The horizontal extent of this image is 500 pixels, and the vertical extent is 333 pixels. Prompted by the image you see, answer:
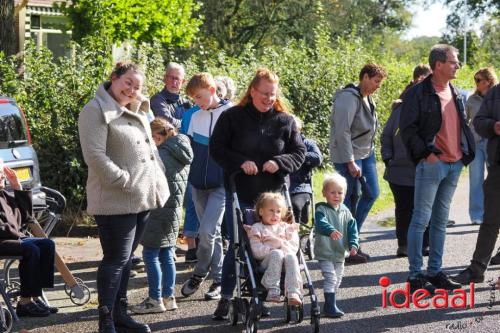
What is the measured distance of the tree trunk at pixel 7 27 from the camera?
571 inches

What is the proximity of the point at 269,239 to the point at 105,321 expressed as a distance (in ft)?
4.37

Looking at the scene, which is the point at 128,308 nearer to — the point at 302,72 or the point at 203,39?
the point at 302,72

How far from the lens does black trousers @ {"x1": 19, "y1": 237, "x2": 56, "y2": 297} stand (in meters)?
7.70

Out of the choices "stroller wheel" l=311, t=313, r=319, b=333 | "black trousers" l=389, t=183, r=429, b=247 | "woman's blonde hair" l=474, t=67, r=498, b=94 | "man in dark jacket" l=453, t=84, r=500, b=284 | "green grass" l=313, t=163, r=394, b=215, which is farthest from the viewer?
"green grass" l=313, t=163, r=394, b=215

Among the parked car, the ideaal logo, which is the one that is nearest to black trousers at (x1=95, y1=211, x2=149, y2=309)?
the ideaal logo

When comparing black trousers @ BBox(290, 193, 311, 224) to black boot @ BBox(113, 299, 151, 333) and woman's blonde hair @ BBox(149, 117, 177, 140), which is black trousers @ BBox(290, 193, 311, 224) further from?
black boot @ BBox(113, 299, 151, 333)

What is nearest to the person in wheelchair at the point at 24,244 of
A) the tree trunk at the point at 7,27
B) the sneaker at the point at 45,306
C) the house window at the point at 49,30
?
the sneaker at the point at 45,306

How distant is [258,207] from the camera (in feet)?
24.8

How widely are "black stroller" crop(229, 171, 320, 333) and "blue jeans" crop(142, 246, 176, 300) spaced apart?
79cm

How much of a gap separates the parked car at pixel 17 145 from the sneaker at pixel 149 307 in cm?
293

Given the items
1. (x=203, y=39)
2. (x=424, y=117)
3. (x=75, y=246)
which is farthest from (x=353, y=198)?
(x=203, y=39)

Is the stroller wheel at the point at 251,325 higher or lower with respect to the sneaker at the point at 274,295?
lower

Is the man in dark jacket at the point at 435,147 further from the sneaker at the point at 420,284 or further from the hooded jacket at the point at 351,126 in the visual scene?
the hooded jacket at the point at 351,126

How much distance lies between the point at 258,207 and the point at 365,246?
453 centimetres
